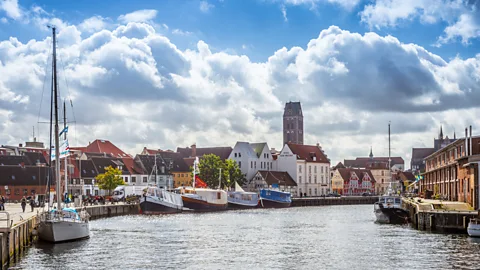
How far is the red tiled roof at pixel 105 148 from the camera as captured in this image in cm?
16138

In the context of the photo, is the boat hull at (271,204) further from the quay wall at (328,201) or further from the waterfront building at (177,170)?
the waterfront building at (177,170)

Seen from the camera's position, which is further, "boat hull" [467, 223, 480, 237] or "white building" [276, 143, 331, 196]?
"white building" [276, 143, 331, 196]

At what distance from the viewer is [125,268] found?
4128cm

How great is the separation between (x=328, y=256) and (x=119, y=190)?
251ft

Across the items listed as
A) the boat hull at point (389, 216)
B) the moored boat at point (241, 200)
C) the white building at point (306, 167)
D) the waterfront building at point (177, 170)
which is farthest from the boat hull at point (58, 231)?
the white building at point (306, 167)

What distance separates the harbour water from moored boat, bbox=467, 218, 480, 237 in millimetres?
703

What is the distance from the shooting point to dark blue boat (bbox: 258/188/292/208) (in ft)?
435

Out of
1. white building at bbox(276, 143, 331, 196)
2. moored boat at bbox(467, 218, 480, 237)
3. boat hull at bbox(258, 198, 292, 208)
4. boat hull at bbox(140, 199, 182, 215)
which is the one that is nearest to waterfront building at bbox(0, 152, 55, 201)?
boat hull at bbox(140, 199, 182, 215)

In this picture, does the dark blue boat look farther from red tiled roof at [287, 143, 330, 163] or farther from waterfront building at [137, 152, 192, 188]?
red tiled roof at [287, 143, 330, 163]

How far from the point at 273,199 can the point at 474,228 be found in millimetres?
80070

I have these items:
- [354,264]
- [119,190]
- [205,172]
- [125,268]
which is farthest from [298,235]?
[205,172]

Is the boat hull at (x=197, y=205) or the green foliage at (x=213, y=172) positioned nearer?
the boat hull at (x=197, y=205)

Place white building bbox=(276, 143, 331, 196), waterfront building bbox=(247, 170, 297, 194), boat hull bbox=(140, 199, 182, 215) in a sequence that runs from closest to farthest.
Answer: boat hull bbox=(140, 199, 182, 215)
waterfront building bbox=(247, 170, 297, 194)
white building bbox=(276, 143, 331, 196)

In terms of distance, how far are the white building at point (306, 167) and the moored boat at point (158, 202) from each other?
237 feet
